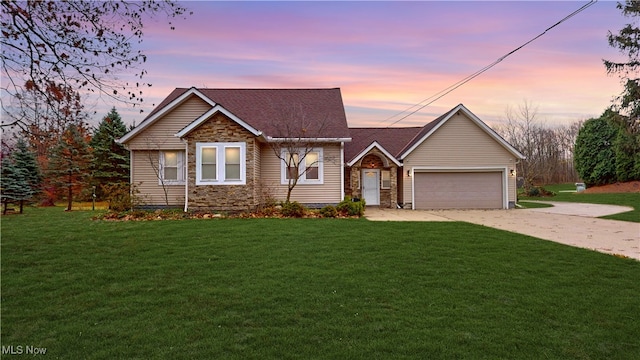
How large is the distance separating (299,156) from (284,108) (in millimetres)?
3569

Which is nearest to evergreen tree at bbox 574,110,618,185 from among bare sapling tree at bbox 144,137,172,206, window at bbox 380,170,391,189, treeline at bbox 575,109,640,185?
treeline at bbox 575,109,640,185

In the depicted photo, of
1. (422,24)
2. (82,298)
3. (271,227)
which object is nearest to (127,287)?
(82,298)

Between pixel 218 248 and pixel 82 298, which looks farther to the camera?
pixel 218 248

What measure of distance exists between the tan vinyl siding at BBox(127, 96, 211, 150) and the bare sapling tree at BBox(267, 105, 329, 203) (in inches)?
144

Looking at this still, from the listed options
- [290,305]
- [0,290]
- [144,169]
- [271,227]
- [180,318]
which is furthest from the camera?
[144,169]

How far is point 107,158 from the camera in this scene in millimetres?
25969

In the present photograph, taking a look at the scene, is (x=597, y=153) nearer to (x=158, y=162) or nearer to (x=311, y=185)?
(x=311, y=185)

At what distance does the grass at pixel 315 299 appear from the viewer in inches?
153

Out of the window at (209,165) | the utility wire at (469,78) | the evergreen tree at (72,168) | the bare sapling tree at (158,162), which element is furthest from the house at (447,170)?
the evergreen tree at (72,168)

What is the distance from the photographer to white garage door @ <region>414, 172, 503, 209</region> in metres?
20.7

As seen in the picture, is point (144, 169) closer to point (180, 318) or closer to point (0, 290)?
point (0, 290)

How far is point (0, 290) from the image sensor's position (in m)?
5.55

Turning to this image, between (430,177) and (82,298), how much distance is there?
720 inches

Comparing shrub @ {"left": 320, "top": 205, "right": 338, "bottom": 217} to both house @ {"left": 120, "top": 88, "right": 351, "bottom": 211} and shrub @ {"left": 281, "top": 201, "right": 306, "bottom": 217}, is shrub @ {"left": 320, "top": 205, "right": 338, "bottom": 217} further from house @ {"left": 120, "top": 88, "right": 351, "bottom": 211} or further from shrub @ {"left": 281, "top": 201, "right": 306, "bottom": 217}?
house @ {"left": 120, "top": 88, "right": 351, "bottom": 211}
